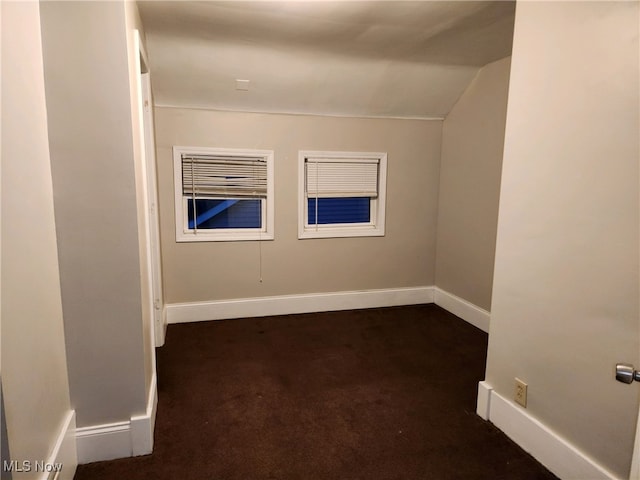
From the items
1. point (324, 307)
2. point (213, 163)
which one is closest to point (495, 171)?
point (324, 307)

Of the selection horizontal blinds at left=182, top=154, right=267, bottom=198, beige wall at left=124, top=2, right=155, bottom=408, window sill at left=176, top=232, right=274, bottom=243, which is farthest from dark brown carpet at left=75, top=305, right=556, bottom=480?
horizontal blinds at left=182, top=154, right=267, bottom=198

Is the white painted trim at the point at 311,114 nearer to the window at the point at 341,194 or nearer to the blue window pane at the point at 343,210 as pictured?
the window at the point at 341,194

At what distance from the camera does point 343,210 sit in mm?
4047

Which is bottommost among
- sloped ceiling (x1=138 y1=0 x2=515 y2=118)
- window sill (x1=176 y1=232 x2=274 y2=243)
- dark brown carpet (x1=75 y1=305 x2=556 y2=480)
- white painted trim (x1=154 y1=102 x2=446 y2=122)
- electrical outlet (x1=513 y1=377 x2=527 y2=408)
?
dark brown carpet (x1=75 y1=305 x2=556 y2=480)

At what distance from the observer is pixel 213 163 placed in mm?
3486

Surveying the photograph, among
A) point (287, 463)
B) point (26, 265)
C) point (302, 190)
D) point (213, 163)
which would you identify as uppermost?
point (213, 163)

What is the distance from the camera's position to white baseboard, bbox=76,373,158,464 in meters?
1.84

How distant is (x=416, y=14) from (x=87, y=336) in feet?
8.26

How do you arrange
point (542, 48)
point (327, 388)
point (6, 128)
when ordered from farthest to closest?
point (327, 388) < point (542, 48) < point (6, 128)

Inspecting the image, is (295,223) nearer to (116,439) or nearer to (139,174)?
(139,174)

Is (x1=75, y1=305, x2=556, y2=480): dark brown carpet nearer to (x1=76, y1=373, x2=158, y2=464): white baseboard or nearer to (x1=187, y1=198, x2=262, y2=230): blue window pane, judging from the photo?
(x1=76, y1=373, x2=158, y2=464): white baseboard

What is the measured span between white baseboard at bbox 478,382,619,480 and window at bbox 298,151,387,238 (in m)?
2.11

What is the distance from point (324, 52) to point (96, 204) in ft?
6.61

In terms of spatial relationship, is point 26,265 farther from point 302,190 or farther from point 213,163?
point 302,190
